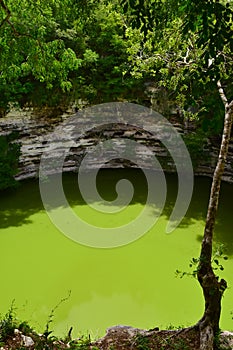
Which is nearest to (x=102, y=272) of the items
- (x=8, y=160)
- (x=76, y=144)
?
(x=8, y=160)

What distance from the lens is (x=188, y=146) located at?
6.35 meters

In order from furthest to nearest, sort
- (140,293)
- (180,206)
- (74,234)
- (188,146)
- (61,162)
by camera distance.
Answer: (61,162) → (188,146) → (180,206) → (74,234) → (140,293)

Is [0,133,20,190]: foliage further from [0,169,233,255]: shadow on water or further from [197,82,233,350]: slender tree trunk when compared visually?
[197,82,233,350]: slender tree trunk

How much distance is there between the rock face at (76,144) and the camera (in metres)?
6.52

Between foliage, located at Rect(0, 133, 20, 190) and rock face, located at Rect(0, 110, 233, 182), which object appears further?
rock face, located at Rect(0, 110, 233, 182)

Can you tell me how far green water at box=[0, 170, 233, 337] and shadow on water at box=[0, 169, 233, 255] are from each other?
0.02 metres

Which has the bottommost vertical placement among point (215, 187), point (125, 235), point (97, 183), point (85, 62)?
point (125, 235)

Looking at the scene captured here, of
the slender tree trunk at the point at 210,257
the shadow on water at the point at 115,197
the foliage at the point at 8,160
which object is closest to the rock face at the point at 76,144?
the shadow on water at the point at 115,197

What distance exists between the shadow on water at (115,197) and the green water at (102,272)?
0.02 m

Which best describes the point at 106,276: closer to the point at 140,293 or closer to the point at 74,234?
the point at 140,293

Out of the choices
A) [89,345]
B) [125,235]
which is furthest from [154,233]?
[89,345]

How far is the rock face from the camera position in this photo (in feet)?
21.4

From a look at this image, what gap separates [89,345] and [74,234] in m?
2.23

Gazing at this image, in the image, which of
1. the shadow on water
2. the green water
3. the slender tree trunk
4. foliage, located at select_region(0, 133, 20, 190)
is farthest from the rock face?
the slender tree trunk
